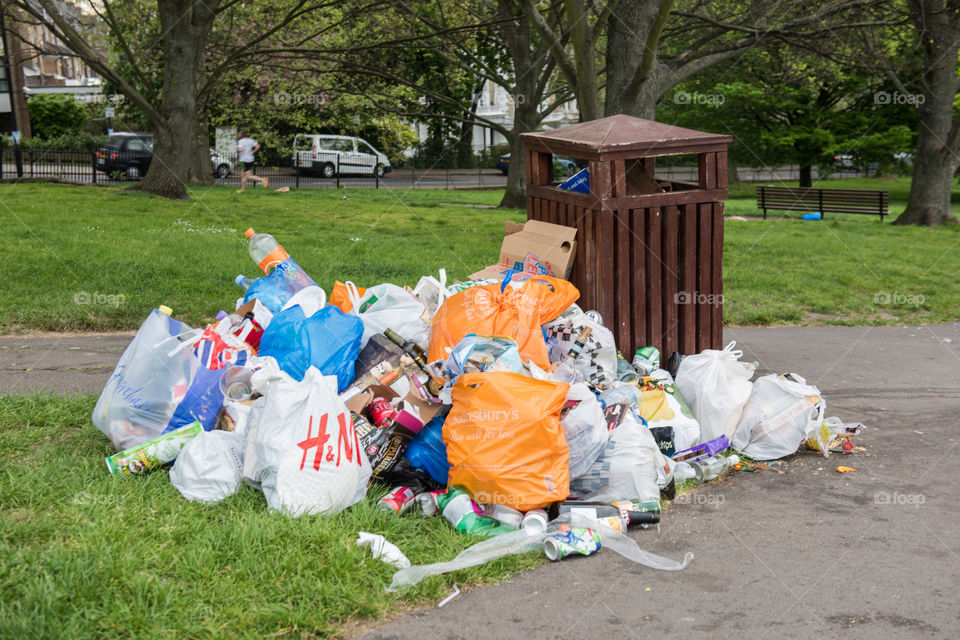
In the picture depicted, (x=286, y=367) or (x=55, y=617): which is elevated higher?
(x=286, y=367)

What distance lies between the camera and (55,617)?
8.66 feet

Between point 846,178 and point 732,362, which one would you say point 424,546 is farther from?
point 846,178

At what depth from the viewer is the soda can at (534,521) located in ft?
11.4

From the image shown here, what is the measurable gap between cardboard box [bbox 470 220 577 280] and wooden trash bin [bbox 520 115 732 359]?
9 cm

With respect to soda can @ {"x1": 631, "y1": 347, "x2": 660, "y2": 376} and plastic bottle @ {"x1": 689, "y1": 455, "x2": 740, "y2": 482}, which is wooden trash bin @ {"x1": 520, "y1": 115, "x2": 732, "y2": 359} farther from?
plastic bottle @ {"x1": 689, "y1": 455, "x2": 740, "y2": 482}

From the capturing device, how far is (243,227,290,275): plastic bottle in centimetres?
571

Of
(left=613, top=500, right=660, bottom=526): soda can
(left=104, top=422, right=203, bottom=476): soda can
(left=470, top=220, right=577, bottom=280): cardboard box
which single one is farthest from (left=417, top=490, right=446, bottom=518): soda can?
(left=470, top=220, right=577, bottom=280): cardboard box

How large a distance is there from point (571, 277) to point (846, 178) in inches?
1341

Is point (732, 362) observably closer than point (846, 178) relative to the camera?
Yes

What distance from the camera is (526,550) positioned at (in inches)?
132

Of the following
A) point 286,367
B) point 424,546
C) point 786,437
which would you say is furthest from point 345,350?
point 786,437

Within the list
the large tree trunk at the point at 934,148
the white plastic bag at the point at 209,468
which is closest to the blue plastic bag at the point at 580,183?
the white plastic bag at the point at 209,468

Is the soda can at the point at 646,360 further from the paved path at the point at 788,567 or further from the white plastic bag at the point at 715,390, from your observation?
the paved path at the point at 788,567

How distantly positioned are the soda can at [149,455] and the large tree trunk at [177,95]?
1140 centimetres
